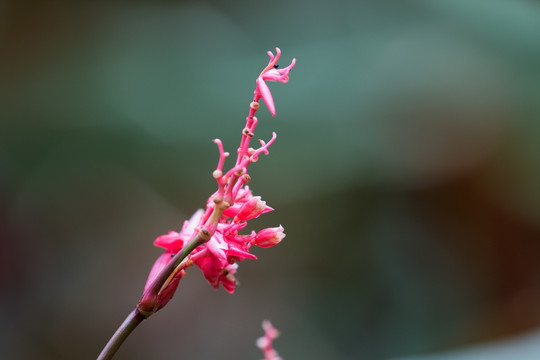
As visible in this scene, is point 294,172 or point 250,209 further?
point 294,172

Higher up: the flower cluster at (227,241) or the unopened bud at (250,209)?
the unopened bud at (250,209)

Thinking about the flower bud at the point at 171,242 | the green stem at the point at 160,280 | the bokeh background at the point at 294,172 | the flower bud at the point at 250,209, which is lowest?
the green stem at the point at 160,280

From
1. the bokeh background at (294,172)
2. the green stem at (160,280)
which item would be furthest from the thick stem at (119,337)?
the bokeh background at (294,172)

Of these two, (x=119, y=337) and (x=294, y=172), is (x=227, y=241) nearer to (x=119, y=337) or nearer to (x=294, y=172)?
(x=119, y=337)

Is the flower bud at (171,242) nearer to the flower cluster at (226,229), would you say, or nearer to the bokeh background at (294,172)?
the flower cluster at (226,229)

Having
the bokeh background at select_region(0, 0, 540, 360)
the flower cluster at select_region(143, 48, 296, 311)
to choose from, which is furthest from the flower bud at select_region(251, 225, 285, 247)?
the bokeh background at select_region(0, 0, 540, 360)

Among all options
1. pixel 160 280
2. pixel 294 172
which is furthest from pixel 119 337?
pixel 294 172

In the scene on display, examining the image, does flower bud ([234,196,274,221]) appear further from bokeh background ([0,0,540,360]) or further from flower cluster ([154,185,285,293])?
bokeh background ([0,0,540,360])
